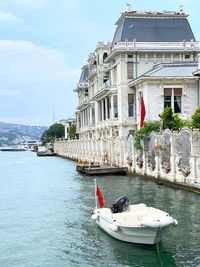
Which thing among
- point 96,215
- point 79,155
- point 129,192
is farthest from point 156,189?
point 79,155

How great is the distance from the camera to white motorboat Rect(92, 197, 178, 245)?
14047mm

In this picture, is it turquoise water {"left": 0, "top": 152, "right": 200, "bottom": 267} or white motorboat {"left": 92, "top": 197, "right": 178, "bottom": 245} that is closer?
turquoise water {"left": 0, "top": 152, "right": 200, "bottom": 267}

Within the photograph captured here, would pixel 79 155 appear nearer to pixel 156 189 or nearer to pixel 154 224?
pixel 156 189

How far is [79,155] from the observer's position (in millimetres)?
73250

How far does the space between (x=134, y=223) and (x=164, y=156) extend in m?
17.4

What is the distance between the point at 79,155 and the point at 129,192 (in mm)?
45740

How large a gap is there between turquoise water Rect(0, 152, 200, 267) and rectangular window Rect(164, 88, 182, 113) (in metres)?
20.3

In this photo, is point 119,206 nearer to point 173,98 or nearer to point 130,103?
point 173,98

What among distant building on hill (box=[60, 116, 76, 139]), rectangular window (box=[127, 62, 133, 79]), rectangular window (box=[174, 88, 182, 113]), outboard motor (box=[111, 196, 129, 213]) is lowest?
outboard motor (box=[111, 196, 129, 213])

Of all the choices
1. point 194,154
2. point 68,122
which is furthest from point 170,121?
point 68,122

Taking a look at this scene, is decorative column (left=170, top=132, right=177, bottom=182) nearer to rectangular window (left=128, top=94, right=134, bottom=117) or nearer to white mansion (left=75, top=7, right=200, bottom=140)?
white mansion (left=75, top=7, right=200, bottom=140)

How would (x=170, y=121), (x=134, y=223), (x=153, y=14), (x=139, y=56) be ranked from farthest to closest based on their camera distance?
(x=153, y=14), (x=139, y=56), (x=170, y=121), (x=134, y=223)

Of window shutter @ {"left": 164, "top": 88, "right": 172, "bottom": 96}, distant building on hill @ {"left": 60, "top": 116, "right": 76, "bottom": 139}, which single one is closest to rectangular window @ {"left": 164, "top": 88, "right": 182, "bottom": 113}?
window shutter @ {"left": 164, "top": 88, "right": 172, "bottom": 96}

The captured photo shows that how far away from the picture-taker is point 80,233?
56.8ft
